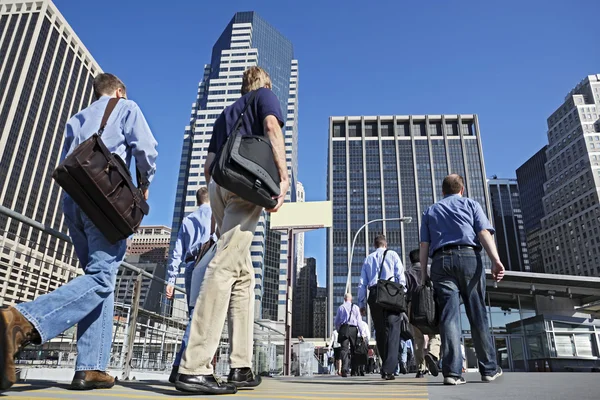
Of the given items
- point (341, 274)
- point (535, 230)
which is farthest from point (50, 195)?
point (535, 230)

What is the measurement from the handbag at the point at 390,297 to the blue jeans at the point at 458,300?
1.19 meters

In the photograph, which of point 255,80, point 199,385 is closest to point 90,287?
point 199,385

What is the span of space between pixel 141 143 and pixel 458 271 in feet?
9.90

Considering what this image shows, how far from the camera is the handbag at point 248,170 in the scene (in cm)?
237

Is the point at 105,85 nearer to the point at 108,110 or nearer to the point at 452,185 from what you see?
the point at 108,110

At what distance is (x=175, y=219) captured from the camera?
11906 centimetres

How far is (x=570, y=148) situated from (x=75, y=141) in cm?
13564

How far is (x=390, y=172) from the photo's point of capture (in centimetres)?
12400

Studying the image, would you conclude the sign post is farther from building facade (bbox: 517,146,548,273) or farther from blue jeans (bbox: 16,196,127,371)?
building facade (bbox: 517,146,548,273)

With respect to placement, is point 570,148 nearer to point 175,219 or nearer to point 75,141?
point 175,219

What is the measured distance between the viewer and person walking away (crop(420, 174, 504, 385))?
3.79 meters

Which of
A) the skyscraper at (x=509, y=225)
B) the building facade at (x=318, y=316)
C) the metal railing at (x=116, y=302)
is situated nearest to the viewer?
the metal railing at (x=116, y=302)

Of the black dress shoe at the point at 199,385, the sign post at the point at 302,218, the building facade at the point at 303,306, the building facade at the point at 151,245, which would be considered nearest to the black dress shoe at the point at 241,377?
the black dress shoe at the point at 199,385

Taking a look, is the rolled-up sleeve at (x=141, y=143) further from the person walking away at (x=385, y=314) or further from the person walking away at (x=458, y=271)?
the person walking away at (x=385, y=314)
